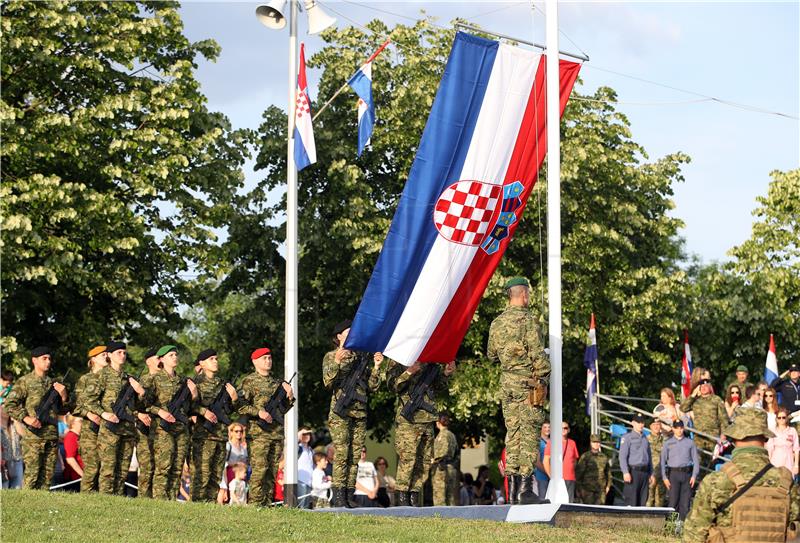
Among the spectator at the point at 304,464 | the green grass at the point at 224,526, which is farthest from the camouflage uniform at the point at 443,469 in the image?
the green grass at the point at 224,526

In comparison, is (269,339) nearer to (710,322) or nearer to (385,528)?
(710,322)

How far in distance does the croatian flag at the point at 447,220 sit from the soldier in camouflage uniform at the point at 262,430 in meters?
1.80

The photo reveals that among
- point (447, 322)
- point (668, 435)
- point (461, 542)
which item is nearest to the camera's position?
point (461, 542)

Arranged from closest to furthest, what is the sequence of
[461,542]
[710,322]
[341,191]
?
1. [461,542]
2. [341,191]
3. [710,322]

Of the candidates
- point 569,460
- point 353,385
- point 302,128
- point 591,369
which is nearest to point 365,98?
point 302,128

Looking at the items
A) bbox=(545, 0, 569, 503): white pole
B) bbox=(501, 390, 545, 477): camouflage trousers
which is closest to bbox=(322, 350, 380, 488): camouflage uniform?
bbox=(501, 390, 545, 477): camouflage trousers

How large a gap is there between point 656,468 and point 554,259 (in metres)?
6.82

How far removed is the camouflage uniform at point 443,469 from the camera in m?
15.9

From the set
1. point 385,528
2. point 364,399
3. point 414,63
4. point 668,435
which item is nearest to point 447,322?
point 364,399

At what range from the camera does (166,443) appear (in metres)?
15.2

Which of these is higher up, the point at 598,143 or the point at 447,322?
the point at 598,143

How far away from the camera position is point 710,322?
33969 millimetres

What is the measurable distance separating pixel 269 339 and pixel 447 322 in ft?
57.6

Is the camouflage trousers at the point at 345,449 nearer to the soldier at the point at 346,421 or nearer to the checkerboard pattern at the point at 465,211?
the soldier at the point at 346,421
